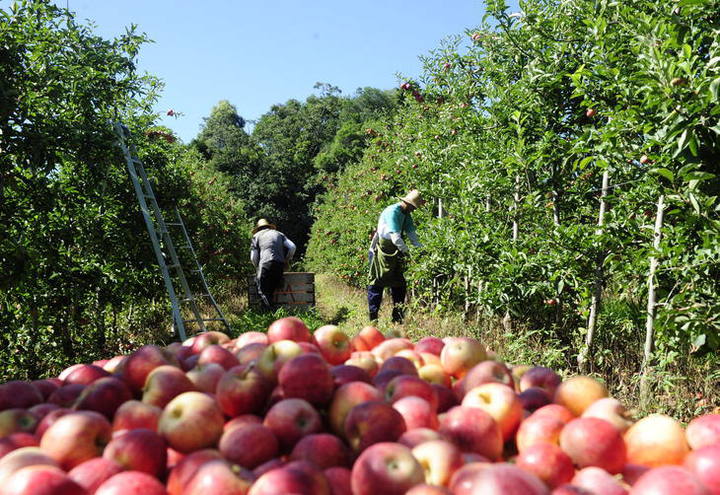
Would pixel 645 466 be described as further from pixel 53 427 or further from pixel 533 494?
pixel 53 427

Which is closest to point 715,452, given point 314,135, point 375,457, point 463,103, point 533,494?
point 533,494

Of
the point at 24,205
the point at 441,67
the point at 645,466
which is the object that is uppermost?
the point at 441,67

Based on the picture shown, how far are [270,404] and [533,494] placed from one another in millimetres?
800

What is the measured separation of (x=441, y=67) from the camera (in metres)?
7.57

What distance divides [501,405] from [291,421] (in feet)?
1.90

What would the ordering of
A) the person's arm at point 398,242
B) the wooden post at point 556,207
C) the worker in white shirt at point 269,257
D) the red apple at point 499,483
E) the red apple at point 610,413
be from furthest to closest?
the worker in white shirt at point 269,257 → the person's arm at point 398,242 → the wooden post at point 556,207 → the red apple at point 610,413 → the red apple at point 499,483

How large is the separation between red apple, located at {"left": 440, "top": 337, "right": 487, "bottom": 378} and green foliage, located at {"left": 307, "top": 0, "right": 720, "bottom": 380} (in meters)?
1.87

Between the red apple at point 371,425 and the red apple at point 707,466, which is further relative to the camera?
the red apple at point 371,425

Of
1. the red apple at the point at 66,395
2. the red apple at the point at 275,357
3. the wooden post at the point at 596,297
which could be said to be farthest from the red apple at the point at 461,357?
the wooden post at the point at 596,297

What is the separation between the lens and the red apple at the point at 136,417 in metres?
1.42

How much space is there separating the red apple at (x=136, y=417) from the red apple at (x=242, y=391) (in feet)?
0.57

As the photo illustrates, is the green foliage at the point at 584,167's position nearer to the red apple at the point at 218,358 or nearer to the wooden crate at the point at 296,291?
the red apple at the point at 218,358

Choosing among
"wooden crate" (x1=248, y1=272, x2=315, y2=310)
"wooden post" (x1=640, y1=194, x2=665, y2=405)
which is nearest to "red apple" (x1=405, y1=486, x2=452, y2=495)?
"wooden post" (x1=640, y1=194, x2=665, y2=405)

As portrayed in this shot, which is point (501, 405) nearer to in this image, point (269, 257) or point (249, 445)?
point (249, 445)
